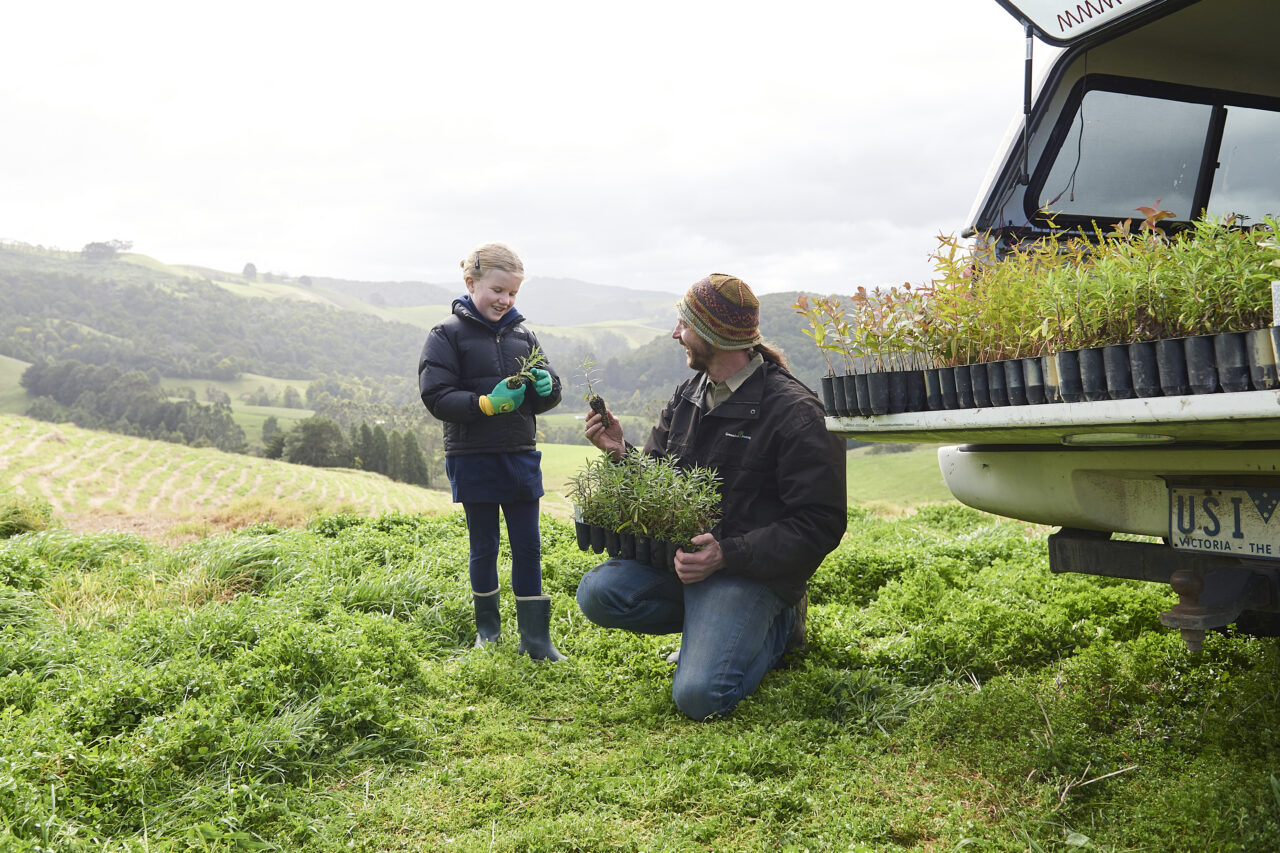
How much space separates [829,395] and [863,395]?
23 cm

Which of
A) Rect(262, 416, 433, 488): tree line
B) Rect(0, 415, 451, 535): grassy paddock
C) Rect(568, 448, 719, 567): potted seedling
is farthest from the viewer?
Rect(262, 416, 433, 488): tree line

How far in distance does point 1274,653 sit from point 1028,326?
7.43 feet

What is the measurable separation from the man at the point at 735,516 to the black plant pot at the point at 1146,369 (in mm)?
1474

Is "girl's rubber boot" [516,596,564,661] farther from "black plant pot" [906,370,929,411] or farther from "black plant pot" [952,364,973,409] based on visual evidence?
"black plant pot" [952,364,973,409]

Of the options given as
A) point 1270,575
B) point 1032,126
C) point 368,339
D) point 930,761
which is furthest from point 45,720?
point 368,339

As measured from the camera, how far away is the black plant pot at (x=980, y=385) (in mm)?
2553

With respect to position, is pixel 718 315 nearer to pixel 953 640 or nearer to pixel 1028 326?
pixel 1028 326

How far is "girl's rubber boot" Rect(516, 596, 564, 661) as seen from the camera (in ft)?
14.2

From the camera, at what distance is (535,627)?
434cm

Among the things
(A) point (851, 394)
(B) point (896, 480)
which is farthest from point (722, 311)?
(B) point (896, 480)

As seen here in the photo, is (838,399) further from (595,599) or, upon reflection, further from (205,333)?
(205,333)

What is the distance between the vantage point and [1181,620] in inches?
Answer: 97.0

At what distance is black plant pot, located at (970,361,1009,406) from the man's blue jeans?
144cm

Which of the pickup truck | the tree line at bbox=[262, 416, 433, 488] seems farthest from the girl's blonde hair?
the tree line at bbox=[262, 416, 433, 488]
